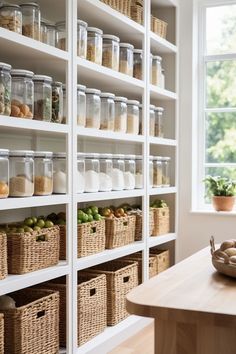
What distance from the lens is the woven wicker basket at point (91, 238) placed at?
3.30 metres

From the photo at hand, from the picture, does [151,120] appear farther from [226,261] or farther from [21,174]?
[226,261]

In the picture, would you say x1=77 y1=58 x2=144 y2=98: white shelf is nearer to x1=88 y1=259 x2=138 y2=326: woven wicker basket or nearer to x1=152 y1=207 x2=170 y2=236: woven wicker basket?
x1=152 y1=207 x2=170 y2=236: woven wicker basket

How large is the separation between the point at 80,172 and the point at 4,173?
0.71 metres

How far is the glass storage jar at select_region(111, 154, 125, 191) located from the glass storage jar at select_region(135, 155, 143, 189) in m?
0.24

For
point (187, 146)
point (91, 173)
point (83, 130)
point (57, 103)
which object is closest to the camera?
point (57, 103)

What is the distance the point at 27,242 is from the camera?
9.19 ft

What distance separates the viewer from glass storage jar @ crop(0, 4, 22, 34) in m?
2.67

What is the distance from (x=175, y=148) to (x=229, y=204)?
0.67 meters

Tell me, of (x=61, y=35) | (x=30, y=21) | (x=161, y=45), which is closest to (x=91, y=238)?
(x=61, y=35)

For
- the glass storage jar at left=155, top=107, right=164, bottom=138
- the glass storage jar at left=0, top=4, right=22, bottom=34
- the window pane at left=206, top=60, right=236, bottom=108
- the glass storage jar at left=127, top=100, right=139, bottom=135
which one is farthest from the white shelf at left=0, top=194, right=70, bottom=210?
the window pane at left=206, top=60, right=236, bottom=108

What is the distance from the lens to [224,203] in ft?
15.1

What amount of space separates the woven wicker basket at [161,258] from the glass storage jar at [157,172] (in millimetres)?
582

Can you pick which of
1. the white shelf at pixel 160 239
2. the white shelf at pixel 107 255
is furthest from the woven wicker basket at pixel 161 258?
the white shelf at pixel 107 255

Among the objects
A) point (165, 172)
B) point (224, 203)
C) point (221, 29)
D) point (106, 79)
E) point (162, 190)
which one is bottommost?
point (224, 203)
